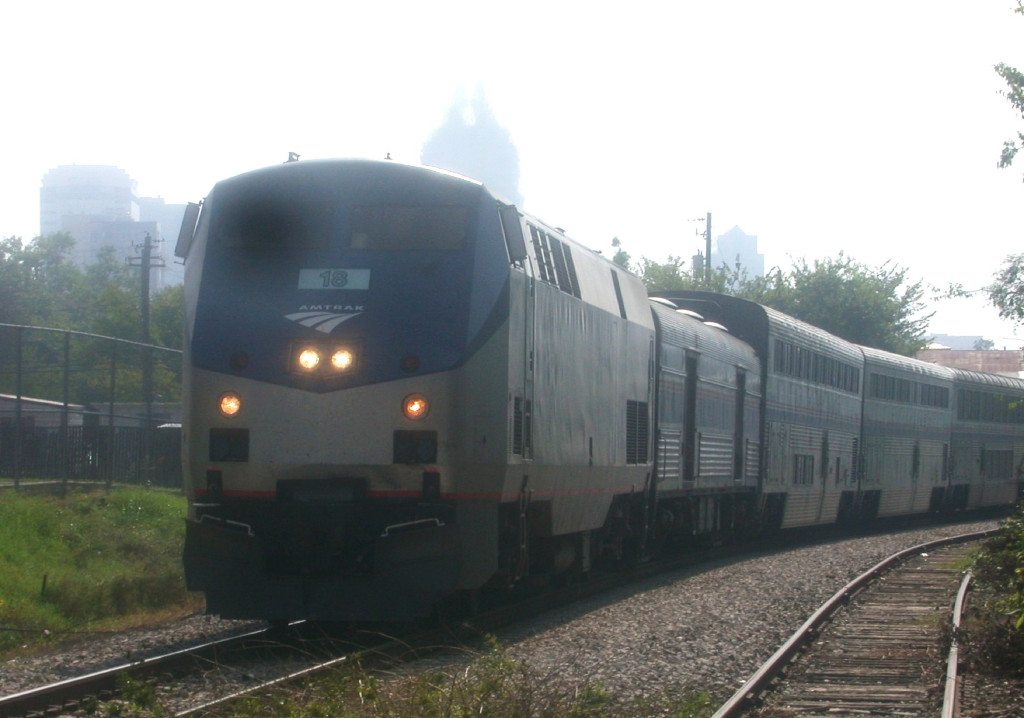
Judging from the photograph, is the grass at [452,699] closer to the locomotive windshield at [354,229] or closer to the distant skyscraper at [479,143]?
the locomotive windshield at [354,229]

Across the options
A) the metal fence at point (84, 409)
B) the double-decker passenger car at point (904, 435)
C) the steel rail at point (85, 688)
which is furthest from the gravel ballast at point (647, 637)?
the double-decker passenger car at point (904, 435)

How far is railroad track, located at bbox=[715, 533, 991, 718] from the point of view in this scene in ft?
28.4

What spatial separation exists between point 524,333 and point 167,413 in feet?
44.2

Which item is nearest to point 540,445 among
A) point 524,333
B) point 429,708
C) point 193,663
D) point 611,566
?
point 524,333

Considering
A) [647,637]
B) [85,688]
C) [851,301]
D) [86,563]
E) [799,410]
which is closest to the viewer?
[85,688]

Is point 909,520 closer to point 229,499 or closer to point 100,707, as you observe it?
point 229,499

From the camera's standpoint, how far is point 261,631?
10586mm

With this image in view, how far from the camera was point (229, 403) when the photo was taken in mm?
10125

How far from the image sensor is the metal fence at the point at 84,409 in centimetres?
1766

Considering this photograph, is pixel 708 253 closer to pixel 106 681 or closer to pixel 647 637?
pixel 647 637

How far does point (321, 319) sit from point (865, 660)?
5.05 m

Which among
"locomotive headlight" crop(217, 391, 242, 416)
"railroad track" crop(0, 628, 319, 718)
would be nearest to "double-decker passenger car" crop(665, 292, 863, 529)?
"locomotive headlight" crop(217, 391, 242, 416)

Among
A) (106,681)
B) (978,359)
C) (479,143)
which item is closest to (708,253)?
(978,359)

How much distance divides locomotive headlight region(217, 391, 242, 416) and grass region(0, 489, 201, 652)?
285 cm
